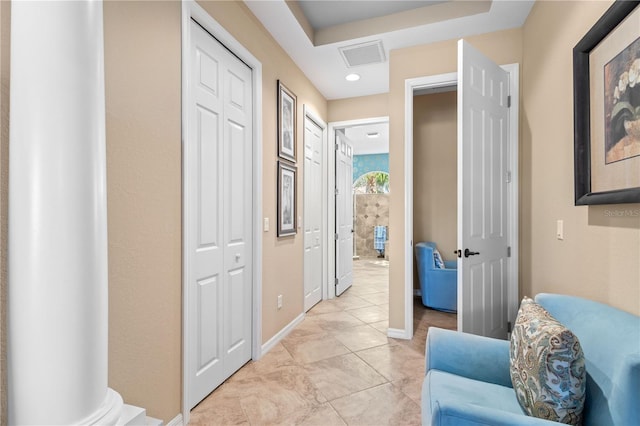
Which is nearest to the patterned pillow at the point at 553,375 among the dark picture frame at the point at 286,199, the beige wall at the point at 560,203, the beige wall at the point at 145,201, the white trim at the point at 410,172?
the beige wall at the point at 560,203

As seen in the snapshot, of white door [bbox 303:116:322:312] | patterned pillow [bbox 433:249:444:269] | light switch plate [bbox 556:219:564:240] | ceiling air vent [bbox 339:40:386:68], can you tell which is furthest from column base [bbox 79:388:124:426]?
patterned pillow [bbox 433:249:444:269]

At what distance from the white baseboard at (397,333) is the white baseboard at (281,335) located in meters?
0.95

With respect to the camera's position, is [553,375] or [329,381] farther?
[329,381]

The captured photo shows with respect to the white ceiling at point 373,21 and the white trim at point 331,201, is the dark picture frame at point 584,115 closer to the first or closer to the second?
the white ceiling at point 373,21

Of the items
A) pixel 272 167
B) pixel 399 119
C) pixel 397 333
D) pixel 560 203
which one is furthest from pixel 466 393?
pixel 399 119

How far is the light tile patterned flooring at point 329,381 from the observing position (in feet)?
5.99

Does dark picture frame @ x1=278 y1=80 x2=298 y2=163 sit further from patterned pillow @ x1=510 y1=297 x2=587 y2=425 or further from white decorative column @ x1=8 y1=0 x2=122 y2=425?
patterned pillow @ x1=510 y1=297 x2=587 y2=425

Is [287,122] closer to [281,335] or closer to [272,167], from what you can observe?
[272,167]

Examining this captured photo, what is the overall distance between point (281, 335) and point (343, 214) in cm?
221

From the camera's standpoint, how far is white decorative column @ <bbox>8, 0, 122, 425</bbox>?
75 centimetres

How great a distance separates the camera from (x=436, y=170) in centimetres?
434

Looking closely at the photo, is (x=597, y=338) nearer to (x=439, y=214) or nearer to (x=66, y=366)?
(x=66, y=366)

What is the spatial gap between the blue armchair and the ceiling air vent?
7.42ft

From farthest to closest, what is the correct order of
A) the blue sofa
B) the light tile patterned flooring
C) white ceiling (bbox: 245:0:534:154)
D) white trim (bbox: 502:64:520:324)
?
1. white trim (bbox: 502:64:520:324)
2. white ceiling (bbox: 245:0:534:154)
3. the light tile patterned flooring
4. the blue sofa
